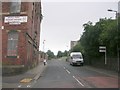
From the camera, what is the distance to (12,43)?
138 feet

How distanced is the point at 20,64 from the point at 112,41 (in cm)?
1147

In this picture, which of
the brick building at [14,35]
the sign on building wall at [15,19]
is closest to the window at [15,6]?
the brick building at [14,35]

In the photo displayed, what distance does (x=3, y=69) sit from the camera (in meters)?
36.4

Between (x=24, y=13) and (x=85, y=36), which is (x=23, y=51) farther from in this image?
Result: (x=85, y=36)

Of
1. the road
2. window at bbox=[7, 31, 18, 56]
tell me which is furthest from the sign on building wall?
the road

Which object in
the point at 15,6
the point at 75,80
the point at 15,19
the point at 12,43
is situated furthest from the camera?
the point at 15,6

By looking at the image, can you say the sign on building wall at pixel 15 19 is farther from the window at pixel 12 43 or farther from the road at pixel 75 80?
the road at pixel 75 80

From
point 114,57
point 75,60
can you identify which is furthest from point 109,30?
point 75,60

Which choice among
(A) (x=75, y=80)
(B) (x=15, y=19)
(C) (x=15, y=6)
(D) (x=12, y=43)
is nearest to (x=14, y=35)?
(D) (x=12, y=43)

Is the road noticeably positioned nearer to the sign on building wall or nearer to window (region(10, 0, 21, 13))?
the sign on building wall

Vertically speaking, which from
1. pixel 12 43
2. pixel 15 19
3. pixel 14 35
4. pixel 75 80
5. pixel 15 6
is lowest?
pixel 75 80

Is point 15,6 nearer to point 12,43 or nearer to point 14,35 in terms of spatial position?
point 14,35

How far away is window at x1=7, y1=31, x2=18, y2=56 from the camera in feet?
137

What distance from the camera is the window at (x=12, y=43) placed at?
41.8 meters
